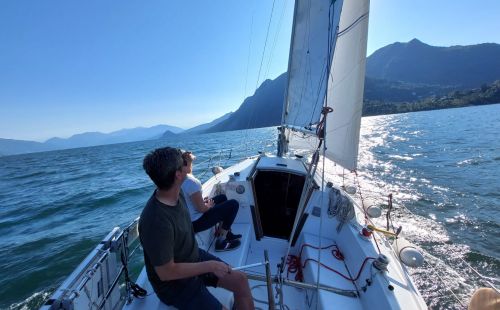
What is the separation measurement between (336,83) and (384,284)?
3609mm

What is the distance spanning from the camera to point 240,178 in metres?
5.12

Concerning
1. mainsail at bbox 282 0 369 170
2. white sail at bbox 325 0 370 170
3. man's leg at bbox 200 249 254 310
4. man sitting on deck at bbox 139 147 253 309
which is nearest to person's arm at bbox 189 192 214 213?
man sitting on deck at bbox 139 147 253 309

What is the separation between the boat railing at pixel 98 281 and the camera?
5.64 feet

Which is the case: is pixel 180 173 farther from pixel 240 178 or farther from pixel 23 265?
pixel 23 265

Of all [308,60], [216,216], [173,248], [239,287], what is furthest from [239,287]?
[308,60]

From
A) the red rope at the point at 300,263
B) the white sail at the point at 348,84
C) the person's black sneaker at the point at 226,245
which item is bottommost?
the red rope at the point at 300,263

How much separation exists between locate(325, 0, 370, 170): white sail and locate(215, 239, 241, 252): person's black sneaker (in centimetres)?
253

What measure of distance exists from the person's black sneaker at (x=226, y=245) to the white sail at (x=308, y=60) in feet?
7.96

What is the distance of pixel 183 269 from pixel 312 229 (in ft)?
10.7

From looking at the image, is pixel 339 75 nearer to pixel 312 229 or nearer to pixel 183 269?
pixel 312 229

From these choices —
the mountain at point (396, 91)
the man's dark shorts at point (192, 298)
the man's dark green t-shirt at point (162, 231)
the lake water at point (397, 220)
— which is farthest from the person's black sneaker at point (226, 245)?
the mountain at point (396, 91)

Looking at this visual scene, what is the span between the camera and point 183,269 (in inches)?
71.9

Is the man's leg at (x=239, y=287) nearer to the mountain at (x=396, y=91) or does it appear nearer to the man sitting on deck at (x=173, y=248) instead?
the man sitting on deck at (x=173, y=248)

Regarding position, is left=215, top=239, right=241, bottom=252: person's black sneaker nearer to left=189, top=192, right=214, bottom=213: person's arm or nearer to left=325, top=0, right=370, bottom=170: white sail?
left=189, top=192, right=214, bottom=213: person's arm
